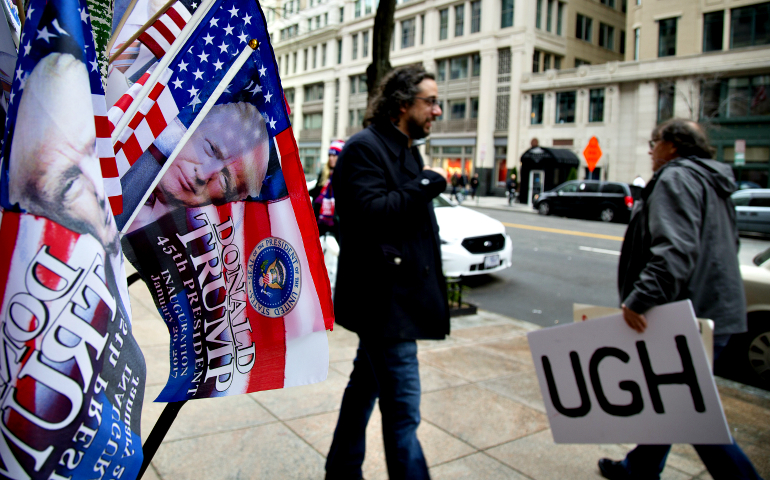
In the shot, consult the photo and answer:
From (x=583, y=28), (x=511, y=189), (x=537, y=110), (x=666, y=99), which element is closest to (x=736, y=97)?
(x=666, y=99)

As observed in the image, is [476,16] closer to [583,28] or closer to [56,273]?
[583,28]

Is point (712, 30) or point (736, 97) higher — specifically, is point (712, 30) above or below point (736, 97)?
above

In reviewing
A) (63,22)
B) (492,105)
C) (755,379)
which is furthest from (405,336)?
(492,105)

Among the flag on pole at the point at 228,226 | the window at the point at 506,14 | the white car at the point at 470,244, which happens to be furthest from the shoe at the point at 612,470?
the window at the point at 506,14

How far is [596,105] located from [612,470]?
32.7 meters

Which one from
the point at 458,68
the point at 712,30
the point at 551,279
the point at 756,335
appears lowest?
the point at 551,279

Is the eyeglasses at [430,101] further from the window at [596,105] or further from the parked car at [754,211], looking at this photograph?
the window at [596,105]

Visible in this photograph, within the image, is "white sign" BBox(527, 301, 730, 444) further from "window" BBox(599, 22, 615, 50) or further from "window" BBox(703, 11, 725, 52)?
"window" BBox(599, 22, 615, 50)

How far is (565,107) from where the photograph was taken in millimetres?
33656

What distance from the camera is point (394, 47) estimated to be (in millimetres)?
45625

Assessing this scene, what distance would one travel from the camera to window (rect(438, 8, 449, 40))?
4153 cm

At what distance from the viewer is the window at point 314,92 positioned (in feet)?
177

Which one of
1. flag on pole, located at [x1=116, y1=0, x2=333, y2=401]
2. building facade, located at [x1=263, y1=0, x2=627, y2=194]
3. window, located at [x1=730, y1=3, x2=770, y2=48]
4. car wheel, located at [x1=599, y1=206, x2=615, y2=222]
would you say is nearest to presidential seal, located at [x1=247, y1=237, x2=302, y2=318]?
flag on pole, located at [x1=116, y1=0, x2=333, y2=401]

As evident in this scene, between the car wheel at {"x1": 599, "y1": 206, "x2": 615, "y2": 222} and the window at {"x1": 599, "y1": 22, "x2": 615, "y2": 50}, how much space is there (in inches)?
1005
